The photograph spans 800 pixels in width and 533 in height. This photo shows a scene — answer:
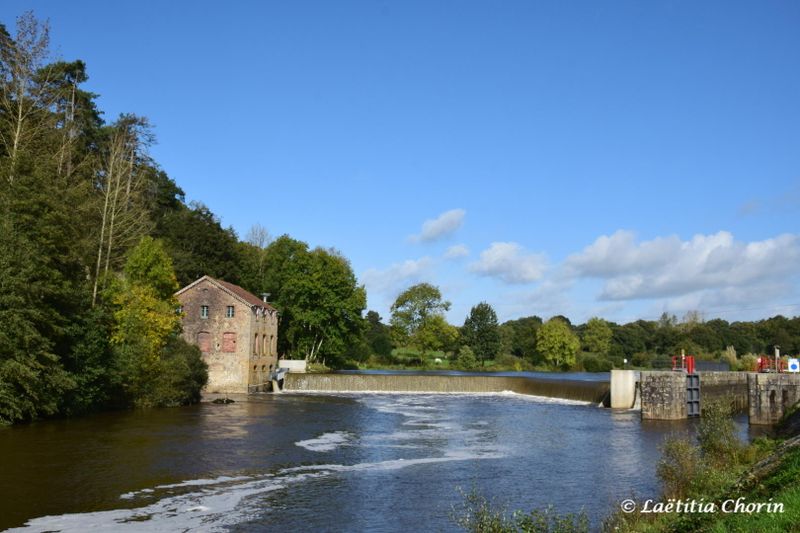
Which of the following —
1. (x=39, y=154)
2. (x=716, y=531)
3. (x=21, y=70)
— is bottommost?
(x=716, y=531)

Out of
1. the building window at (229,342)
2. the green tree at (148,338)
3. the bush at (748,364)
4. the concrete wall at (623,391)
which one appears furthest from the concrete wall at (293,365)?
the bush at (748,364)

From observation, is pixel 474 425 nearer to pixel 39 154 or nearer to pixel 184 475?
pixel 184 475

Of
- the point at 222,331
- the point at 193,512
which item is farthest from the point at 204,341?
the point at 193,512

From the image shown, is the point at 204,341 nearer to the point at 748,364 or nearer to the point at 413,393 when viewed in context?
the point at 413,393

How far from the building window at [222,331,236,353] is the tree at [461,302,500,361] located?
58641mm

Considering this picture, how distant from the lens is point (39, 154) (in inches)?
1438

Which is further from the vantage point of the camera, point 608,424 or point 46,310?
point 608,424

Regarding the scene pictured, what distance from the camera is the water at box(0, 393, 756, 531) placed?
15133mm

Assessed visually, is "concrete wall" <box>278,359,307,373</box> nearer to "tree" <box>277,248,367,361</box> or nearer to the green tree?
"tree" <box>277,248,367,361</box>

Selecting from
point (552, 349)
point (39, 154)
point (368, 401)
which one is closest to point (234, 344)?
point (368, 401)

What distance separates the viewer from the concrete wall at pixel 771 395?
3134 centimetres

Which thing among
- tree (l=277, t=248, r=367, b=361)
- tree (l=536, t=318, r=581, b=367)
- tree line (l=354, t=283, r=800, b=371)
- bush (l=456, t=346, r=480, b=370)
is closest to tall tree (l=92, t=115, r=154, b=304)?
tree (l=277, t=248, r=367, b=361)

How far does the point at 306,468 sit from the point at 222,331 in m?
33.3

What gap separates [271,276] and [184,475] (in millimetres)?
53948
